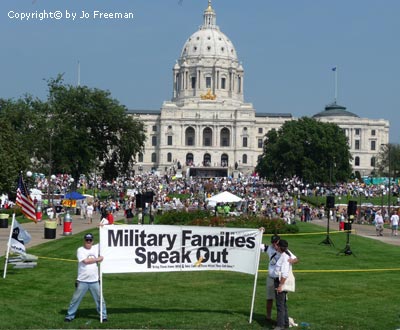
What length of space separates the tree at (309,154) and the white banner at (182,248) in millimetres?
94866

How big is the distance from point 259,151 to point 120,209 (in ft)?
369

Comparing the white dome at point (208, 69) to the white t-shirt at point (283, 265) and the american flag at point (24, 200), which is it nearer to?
the american flag at point (24, 200)

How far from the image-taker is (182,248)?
14484 millimetres

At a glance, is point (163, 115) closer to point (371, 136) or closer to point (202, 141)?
point (202, 141)

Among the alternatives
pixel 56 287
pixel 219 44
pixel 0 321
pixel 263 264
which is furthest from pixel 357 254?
pixel 219 44

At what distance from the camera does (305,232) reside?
121 feet

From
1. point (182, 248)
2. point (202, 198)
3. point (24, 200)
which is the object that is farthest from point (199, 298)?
point (202, 198)

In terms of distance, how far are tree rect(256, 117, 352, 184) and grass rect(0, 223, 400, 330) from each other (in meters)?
87.5

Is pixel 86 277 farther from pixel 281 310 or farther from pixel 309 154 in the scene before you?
pixel 309 154

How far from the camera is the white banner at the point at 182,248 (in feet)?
46.7

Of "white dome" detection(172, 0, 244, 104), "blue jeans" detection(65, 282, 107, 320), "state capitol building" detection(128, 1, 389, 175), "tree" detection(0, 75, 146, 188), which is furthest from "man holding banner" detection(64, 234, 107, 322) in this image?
"white dome" detection(172, 0, 244, 104)

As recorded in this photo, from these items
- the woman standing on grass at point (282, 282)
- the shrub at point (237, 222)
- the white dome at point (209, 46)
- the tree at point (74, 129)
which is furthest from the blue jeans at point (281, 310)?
the white dome at point (209, 46)

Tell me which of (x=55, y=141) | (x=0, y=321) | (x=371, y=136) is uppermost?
(x=371, y=136)

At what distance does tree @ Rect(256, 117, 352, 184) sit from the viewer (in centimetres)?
11009
